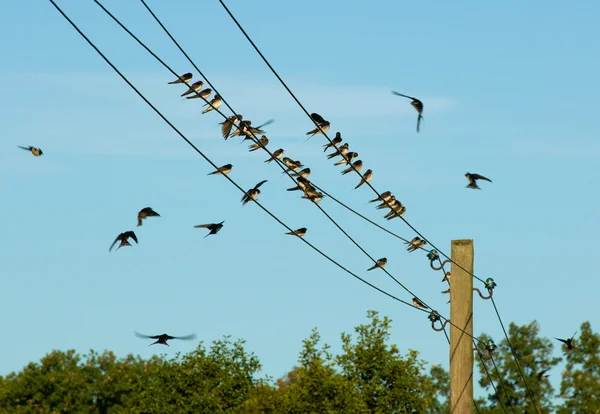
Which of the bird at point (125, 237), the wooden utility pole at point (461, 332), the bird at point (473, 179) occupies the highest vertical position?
the bird at point (473, 179)

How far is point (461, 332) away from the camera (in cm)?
1516

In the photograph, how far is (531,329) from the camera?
257 feet

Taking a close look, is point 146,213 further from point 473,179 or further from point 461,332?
point 473,179

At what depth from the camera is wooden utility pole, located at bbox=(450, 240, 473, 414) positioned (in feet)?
49.1

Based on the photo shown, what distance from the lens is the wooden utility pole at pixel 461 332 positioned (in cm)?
1495

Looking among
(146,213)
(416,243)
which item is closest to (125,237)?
(146,213)

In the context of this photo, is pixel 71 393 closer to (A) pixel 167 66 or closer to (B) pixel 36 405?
(B) pixel 36 405

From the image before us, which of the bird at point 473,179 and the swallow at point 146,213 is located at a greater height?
the bird at point 473,179

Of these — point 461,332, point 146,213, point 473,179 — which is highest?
point 473,179

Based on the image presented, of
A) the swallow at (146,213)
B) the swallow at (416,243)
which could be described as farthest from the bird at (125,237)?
the swallow at (416,243)

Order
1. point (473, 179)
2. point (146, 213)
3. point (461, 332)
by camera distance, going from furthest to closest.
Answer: point (473, 179) → point (146, 213) → point (461, 332)

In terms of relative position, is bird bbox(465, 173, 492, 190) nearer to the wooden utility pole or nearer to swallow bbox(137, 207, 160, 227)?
the wooden utility pole

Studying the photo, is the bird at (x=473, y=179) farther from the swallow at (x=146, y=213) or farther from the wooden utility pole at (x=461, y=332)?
the swallow at (x=146, y=213)

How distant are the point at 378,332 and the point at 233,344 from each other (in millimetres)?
8760
